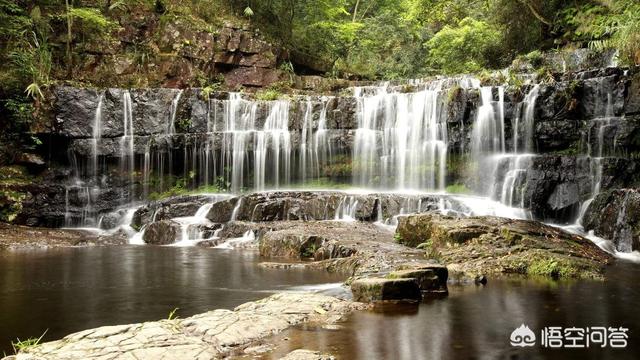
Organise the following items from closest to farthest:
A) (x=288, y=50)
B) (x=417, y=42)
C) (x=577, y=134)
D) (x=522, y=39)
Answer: (x=577, y=134), (x=522, y=39), (x=288, y=50), (x=417, y=42)

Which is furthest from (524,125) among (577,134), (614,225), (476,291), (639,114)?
(476,291)

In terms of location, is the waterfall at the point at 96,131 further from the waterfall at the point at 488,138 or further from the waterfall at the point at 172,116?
the waterfall at the point at 488,138

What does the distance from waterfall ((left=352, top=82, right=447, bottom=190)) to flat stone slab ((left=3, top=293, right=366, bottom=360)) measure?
13974mm

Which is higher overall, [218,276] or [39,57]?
[39,57]

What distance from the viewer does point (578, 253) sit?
9.79 metres

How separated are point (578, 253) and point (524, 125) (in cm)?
869

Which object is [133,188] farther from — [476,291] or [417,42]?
[417,42]

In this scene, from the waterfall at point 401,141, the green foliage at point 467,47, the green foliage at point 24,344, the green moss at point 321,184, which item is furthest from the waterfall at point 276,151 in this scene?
the green foliage at point 24,344

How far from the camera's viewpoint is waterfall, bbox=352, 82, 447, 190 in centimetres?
1961

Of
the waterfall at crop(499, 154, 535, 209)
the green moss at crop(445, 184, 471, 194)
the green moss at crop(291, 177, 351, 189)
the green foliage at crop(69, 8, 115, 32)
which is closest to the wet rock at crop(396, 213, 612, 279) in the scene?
the waterfall at crop(499, 154, 535, 209)

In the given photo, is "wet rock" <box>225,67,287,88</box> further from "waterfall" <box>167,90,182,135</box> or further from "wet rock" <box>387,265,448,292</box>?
"wet rock" <box>387,265,448,292</box>

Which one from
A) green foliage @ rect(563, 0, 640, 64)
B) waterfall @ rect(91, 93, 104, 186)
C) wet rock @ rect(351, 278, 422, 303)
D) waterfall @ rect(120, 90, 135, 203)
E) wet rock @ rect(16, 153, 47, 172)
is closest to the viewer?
wet rock @ rect(351, 278, 422, 303)

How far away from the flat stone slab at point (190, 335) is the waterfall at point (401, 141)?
45.8ft

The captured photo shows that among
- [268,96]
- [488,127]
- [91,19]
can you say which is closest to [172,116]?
[268,96]
